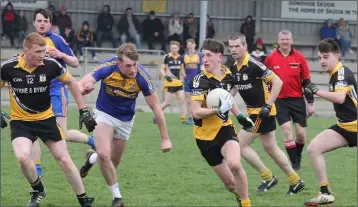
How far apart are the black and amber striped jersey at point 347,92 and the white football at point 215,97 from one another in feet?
5.16

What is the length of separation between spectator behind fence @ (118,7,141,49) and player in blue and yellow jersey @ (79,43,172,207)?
2012cm

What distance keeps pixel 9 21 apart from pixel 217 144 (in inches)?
781

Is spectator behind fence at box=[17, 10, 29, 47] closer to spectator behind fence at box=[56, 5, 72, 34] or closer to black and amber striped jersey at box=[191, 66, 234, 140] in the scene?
spectator behind fence at box=[56, 5, 72, 34]

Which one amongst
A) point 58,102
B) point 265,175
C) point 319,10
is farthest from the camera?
point 319,10

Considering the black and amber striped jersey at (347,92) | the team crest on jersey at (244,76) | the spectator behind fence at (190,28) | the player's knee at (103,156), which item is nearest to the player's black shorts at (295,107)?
the team crest on jersey at (244,76)

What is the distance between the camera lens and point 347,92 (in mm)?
9891

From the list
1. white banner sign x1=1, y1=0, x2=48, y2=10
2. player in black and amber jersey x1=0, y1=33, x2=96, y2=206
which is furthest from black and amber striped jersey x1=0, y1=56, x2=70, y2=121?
white banner sign x1=1, y1=0, x2=48, y2=10

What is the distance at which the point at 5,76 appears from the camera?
9.10m

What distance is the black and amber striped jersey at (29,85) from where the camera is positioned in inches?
358

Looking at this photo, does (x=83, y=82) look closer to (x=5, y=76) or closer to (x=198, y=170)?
(x=5, y=76)

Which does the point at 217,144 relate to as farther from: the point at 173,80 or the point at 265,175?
the point at 173,80

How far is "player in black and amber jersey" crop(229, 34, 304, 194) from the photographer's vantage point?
425 inches

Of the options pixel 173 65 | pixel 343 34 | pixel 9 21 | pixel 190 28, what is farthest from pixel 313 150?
pixel 343 34

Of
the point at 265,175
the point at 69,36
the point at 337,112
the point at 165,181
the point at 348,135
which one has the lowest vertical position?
the point at 165,181
